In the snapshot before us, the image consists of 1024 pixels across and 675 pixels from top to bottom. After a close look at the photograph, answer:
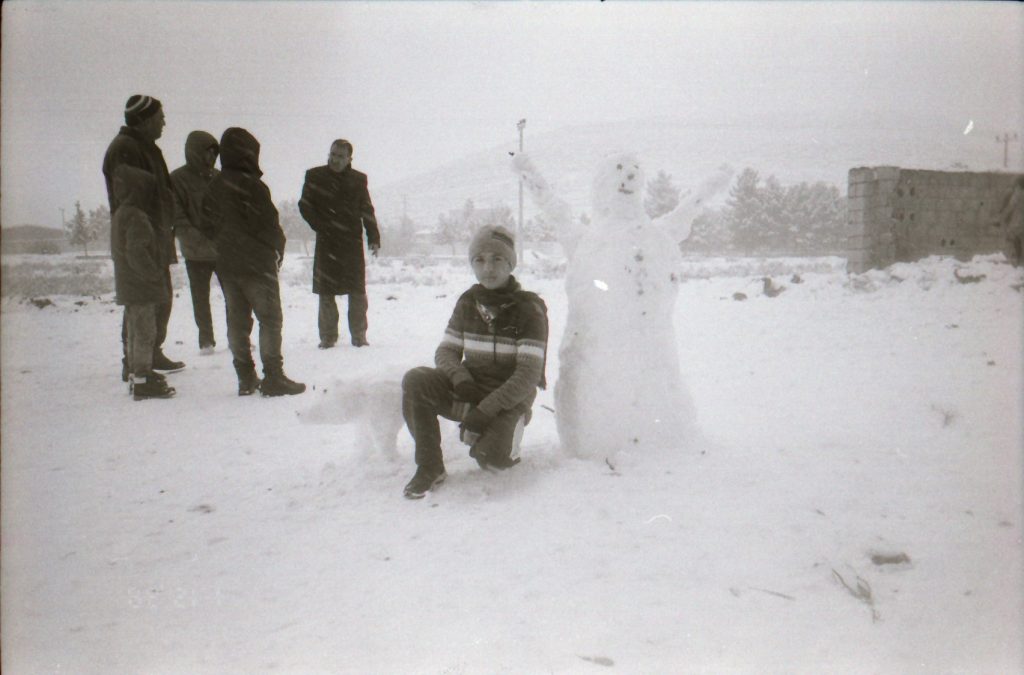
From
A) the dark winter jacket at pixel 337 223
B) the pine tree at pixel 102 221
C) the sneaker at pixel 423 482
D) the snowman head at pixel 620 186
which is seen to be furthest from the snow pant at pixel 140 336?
the snowman head at pixel 620 186

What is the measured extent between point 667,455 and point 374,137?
2.56 m

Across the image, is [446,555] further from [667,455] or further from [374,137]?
Result: [374,137]

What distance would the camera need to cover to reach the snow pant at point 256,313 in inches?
147

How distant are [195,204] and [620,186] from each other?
3.43 metres

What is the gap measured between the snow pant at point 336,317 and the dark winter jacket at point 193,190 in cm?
101

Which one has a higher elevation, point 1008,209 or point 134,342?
point 1008,209

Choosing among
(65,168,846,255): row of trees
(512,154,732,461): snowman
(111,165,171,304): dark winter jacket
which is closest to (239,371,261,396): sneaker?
(111,165,171,304): dark winter jacket

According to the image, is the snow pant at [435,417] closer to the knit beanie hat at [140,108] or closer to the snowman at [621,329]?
the snowman at [621,329]

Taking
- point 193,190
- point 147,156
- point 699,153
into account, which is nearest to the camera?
point 147,156

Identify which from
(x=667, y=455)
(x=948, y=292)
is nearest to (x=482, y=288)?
(x=667, y=455)

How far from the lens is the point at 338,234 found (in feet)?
17.3

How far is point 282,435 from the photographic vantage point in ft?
10.3

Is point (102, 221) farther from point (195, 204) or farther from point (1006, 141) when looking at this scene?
point (1006, 141)

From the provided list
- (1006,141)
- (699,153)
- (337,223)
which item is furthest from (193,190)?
(699,153)
